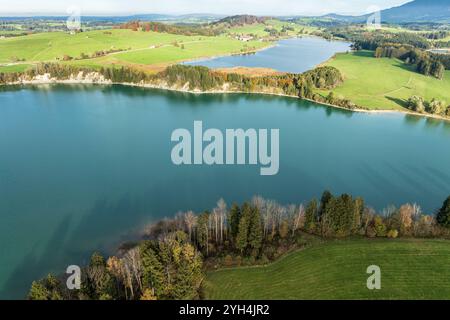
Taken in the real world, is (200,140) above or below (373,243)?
above

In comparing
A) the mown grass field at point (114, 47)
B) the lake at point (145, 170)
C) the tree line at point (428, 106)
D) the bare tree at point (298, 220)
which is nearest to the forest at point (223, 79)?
the lake at point (145, 170)

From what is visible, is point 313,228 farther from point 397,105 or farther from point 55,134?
point 397,105

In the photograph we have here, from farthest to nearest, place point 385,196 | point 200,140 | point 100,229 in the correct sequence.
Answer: point 200,140 < point 385,196 < point 100,229

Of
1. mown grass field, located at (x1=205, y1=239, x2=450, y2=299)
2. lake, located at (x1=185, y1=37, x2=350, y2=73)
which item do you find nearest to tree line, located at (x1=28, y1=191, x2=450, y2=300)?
mown grass field, located at (x1=205, y1=239, x2=450, y2=299)

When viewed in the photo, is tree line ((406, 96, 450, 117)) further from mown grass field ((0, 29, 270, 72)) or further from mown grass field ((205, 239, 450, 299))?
mown grass field ((0, 29, 270, 72))

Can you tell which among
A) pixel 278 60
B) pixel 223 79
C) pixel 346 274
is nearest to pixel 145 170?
pixel 346 274

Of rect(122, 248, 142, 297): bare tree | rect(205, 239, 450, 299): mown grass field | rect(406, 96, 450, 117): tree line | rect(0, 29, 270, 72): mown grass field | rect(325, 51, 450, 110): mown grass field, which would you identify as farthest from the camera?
rect(0, 29, 270, 72): mown grass field

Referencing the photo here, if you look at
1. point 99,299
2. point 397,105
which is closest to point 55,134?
point 99,299
